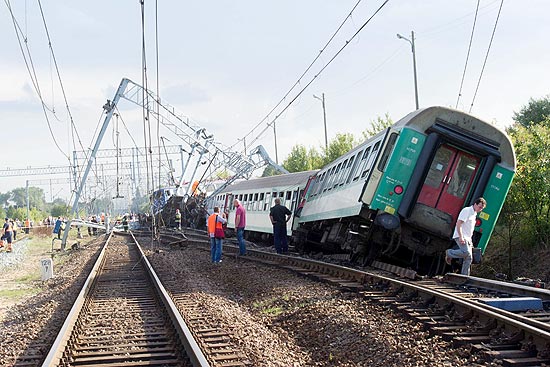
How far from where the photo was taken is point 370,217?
12.7 meters

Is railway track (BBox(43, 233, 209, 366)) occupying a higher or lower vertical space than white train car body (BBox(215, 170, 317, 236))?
lower

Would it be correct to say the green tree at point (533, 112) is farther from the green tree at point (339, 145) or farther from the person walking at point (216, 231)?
the person walking at point (216, 231)

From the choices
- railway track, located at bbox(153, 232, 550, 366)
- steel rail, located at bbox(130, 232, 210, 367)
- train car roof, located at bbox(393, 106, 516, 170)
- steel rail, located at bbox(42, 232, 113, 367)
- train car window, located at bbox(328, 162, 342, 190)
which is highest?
train car roof, located at bbox(393, 106, 516, 170)

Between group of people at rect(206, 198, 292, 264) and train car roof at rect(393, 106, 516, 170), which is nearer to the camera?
train car roof at rect(393, 106, 516, 170)

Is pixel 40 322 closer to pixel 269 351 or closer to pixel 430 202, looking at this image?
pixel 269 351

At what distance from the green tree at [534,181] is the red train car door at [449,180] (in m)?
4.50

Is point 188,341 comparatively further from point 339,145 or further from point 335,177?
point 339,145

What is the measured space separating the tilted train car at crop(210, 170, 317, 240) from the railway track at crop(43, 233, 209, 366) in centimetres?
938

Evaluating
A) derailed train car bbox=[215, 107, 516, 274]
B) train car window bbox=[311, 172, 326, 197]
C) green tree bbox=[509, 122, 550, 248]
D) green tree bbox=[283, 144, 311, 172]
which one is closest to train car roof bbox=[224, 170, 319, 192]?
train car window bbox=[311, 172, 326, 197]

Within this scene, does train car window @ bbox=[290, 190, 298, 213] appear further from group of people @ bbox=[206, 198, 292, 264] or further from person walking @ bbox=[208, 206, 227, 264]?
person walking @ bbox=[208, 206, 227, 264]

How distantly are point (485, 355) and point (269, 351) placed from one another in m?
2.47

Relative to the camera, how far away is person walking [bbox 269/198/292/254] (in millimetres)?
19359

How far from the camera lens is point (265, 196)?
86.1 feet

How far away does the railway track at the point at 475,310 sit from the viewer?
5801 millimetres
